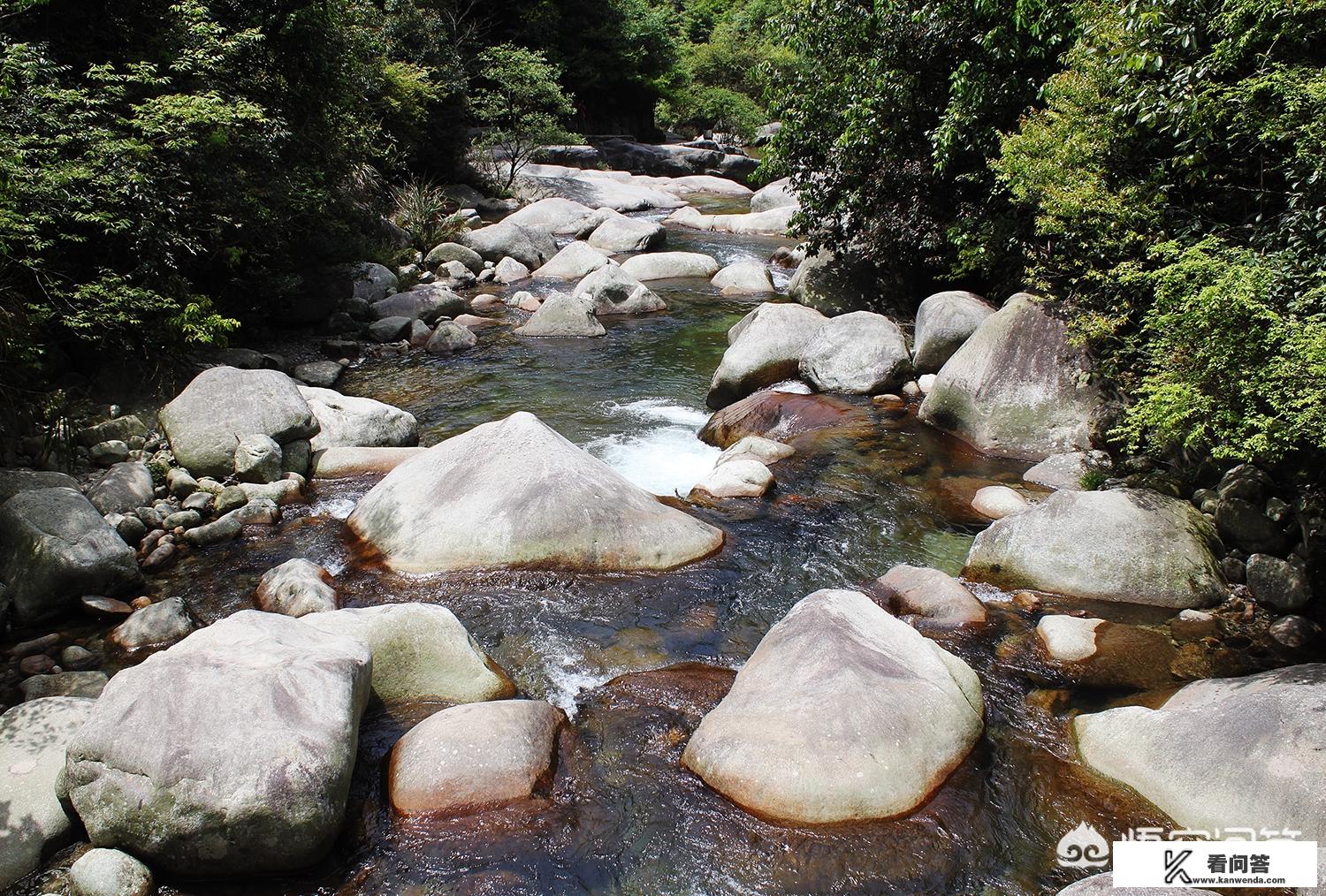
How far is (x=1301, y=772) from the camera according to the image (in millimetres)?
4223

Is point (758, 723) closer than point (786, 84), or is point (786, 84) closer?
point (758, 723)

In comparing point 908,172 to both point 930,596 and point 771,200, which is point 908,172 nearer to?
point 930,596

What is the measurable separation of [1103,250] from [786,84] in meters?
7.89

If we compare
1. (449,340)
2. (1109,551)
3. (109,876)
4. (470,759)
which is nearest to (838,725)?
(470,759)

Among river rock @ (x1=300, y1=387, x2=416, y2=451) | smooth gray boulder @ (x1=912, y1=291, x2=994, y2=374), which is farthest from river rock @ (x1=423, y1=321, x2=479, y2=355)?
smooth gray boulder @ (x1=912, y1=291, x2=994, y2=374)

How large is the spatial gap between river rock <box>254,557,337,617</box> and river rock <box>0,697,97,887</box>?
1.61 m

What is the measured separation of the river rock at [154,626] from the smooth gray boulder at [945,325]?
30.2ft

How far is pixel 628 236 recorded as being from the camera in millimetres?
22562

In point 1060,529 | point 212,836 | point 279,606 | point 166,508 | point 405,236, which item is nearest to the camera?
point 212,836

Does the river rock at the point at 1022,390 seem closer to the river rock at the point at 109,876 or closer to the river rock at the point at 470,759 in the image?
the river rock at the point at 470,759

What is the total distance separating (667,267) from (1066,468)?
12882 millimetres

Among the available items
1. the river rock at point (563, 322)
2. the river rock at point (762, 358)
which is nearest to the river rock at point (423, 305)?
the river rock at point (563, 322)

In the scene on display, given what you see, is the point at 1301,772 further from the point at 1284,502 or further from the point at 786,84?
the point at 786,84

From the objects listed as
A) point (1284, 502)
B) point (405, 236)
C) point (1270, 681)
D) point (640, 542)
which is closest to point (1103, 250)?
point (1284, 502)
